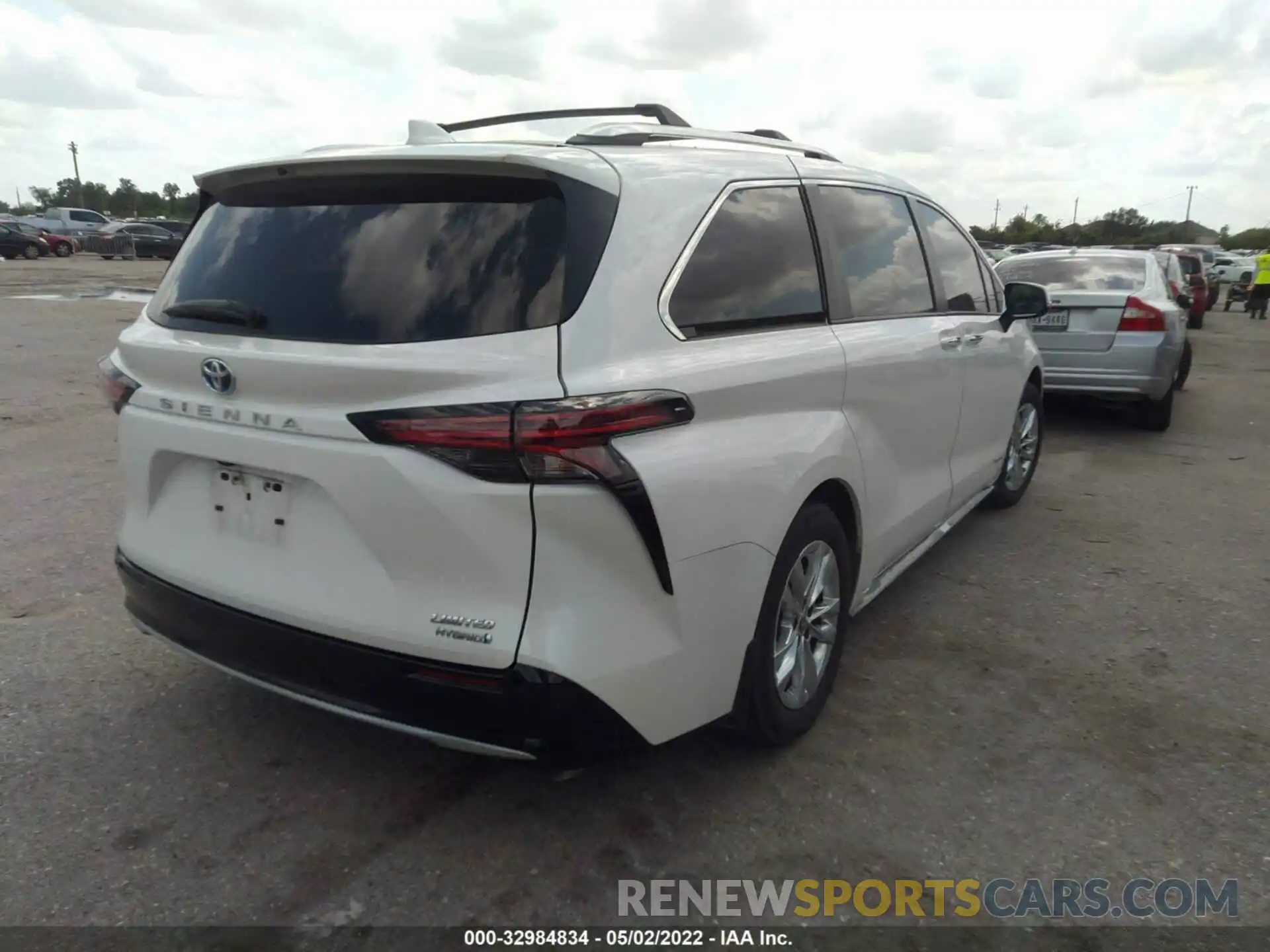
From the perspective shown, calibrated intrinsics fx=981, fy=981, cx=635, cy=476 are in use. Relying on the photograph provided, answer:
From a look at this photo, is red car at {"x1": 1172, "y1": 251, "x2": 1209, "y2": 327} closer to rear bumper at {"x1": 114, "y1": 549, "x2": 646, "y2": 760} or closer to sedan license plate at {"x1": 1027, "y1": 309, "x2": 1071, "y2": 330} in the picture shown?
sedan license plate at {"x1": 1027, "y1": 309, "x2": 1071, "y2": 330}

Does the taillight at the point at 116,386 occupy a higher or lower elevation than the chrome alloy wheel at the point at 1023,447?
higher

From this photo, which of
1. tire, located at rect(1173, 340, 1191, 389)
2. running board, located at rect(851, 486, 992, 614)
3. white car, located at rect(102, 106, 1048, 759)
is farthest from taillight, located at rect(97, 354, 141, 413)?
tire, located at rect(1173, 340, 1191, 389)

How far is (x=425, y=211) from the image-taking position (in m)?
2.47

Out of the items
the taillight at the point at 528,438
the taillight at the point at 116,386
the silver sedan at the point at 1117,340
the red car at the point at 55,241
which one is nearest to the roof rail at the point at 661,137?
the taillight at the point at 528,438

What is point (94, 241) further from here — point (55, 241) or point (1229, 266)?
point (1229, 266)

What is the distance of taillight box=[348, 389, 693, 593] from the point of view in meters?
2.20

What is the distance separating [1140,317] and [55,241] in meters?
42.7

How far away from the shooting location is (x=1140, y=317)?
7.95 metres

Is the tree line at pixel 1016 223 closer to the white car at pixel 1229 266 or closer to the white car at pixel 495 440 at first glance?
the white car at pixel 1229 266

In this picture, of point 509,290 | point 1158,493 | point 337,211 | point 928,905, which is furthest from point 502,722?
point 1158,493

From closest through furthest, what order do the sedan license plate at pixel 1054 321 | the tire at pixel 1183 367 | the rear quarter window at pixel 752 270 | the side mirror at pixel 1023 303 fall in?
the rear quarter window at pixel 752 270, the side mirror at pixel 1023 303, the sedan license plate at pixel 1054 321, the tire at pixel 1183 367

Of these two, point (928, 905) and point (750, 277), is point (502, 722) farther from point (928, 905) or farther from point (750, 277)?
point (750, 277)

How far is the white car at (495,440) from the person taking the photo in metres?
2.26

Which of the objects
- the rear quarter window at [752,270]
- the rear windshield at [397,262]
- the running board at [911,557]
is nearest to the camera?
the rear windshield at [397,262]
